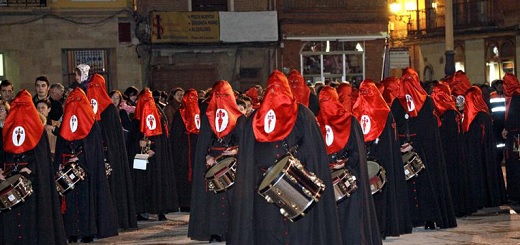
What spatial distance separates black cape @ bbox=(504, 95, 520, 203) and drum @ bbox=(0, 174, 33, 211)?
8.91 metres

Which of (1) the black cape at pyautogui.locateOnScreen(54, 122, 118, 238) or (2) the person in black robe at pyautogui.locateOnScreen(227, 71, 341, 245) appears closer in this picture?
(2) the person in black robe at pyautogui.locateOnScreen(227, 71, 341, 245)

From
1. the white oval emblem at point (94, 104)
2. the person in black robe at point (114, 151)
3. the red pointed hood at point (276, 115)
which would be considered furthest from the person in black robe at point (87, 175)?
the red pointed hood at point (276, 115)

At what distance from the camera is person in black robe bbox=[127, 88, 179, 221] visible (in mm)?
18047

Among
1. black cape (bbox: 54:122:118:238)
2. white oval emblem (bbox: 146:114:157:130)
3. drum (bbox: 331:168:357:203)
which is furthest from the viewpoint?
white oval emblem (bbox: 146:114:157:130)

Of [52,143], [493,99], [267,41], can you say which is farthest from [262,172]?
[267,41]

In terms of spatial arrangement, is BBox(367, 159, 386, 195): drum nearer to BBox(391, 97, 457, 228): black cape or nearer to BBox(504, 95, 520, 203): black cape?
BBox(391, 97, 457, 228): black cape

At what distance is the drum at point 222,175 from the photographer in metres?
13.7

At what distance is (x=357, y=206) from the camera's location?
12281 millimetres

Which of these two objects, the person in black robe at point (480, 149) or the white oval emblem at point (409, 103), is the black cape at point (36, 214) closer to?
the white oval emblem at point (409, 103)

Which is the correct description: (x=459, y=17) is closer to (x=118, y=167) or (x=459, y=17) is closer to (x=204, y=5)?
(x=204, y=5)

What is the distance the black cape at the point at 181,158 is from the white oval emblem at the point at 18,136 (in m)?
5.92

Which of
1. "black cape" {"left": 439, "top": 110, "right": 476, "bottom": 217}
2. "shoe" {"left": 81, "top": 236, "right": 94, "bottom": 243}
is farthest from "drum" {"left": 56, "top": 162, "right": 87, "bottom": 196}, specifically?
"black cape" {"left": 439, "top": 110, "right": 476, "bottom": 217}

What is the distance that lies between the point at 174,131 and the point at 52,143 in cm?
376

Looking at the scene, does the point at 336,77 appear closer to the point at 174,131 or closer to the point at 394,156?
the point at 174,131
